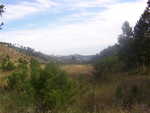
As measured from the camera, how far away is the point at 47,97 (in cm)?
1266

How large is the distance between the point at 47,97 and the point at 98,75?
2730cm

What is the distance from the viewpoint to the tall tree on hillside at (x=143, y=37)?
118 ft

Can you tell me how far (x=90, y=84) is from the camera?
29750 mm

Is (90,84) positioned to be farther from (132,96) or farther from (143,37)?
(132,96)

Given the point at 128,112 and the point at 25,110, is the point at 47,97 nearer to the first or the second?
the point at 25,110

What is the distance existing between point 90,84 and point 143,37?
462 inches

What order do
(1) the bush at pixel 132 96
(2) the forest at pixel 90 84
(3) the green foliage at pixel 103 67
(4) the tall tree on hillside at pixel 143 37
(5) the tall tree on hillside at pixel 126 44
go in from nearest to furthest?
(2) the forest at pixel 90 84 < (1) the bush at pixel 132 96 < (4) the tall tree on hillside at pixel 143 37 < (3) the green foliage at pixel 103 67 < (5) the tall tree on hillside at pixel 126 44

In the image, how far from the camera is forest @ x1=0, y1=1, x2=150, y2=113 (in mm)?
7578

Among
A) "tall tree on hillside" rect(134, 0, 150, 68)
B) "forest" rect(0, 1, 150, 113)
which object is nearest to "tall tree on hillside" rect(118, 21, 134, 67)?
"forest" rect(0, 1, 150, 113)

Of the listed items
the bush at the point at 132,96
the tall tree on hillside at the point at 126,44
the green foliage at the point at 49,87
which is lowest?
the bush at the point at 132,96

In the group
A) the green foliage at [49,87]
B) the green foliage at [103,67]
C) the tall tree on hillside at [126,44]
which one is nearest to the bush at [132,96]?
the green foliage at [49,87]

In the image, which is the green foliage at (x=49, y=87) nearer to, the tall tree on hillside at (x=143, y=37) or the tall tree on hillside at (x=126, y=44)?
the tall tree on hillside at (x=143, y=37)

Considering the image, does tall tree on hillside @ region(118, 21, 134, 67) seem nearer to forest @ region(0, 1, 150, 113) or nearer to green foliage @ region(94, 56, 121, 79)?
forest @ region(0, 1, 150, 113)

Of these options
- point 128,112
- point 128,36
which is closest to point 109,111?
point 128,112
